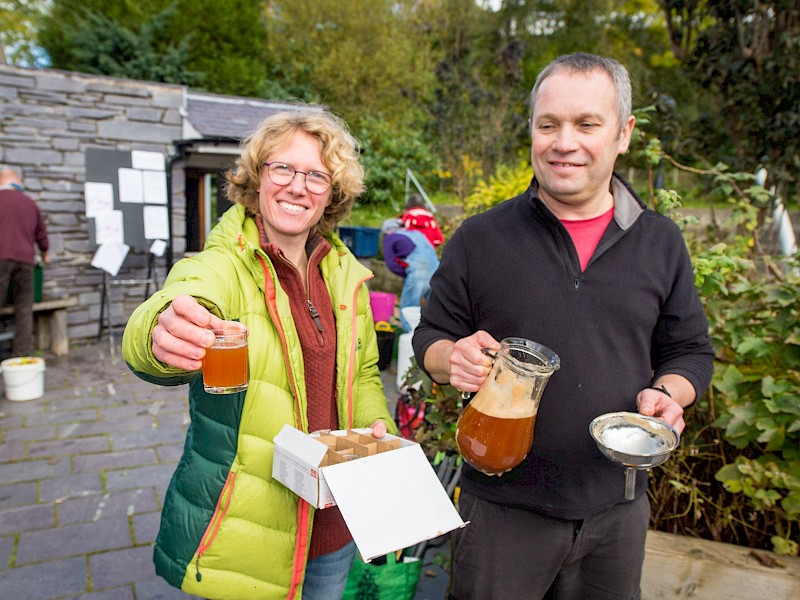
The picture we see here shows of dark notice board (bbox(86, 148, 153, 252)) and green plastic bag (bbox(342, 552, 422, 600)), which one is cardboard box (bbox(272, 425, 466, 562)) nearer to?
green plastic bag (bbox(342, 552, 422, 600))

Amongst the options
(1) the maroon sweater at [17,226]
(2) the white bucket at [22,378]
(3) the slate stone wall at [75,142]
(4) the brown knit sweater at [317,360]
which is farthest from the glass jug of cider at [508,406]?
(3) the slate stone wall at [75,142]

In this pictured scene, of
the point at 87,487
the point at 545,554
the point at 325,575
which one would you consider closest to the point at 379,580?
the point at 325,575

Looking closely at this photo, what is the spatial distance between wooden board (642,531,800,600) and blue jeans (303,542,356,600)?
1.21 meters

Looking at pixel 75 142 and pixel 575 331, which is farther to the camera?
pixel 75 142

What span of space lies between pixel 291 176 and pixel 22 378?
15.0 feet

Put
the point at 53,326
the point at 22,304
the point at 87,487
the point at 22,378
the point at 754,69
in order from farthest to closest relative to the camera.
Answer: the point at 53,326, the point at 22,304, the point at 22,378, the point at 754,69, the point at 87,487

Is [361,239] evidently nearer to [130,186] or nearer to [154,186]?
[154,186]

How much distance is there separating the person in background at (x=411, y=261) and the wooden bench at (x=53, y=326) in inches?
155

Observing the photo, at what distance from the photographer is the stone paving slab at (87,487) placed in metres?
2.81

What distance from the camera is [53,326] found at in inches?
270

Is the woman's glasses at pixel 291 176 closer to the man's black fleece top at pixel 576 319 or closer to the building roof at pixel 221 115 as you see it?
the man's black fleece top at pixel 576 319

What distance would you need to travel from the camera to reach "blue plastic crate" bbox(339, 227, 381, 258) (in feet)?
34.1

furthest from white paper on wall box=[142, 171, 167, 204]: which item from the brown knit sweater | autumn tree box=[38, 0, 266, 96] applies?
autumn tree box=[38, 0, 266, 96]

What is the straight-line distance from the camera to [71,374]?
20.1ft
